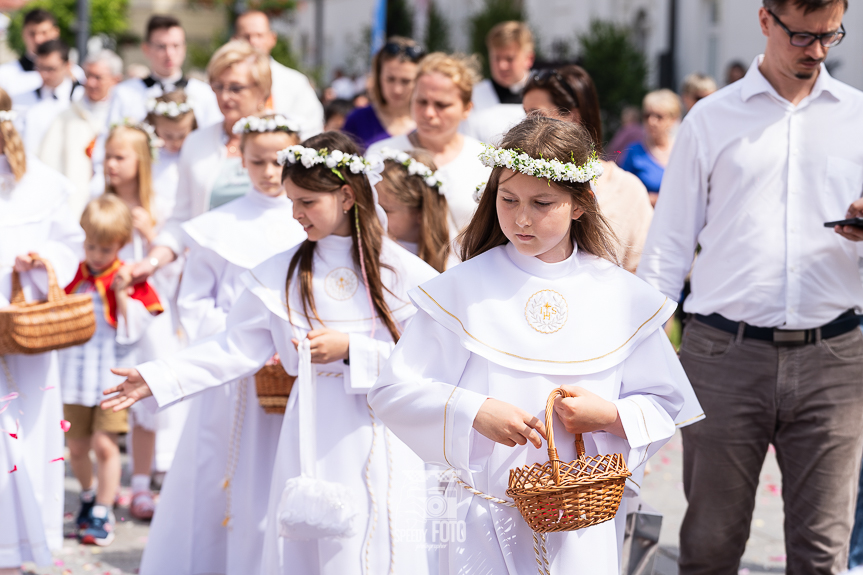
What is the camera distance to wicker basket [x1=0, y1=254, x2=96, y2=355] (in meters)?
4.62

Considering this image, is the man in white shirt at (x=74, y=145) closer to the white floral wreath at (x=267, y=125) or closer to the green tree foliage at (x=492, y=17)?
the white floral wreath at (x=267, y=125)

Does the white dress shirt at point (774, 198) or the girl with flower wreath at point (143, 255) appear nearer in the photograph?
the white dress shirt at point (774, 198)

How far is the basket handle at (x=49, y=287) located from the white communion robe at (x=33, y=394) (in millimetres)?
63

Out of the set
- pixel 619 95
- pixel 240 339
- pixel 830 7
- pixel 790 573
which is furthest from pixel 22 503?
pixel 619 95

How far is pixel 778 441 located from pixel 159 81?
6.12 meters

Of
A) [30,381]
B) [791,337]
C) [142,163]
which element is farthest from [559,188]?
[142,163]

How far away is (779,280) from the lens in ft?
13.0

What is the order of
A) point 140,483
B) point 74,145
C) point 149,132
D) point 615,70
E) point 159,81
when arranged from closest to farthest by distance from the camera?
point 140,483 < point 149,132 < point 74,145 < point 159,81 < point 615,70

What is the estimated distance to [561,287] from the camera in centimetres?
312

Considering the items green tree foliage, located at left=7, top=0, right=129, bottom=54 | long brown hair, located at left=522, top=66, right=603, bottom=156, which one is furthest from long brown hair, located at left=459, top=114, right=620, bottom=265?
green tree foliage, located at left=7, top=0, right=129, bottom=54

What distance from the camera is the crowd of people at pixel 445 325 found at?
10.1 feet

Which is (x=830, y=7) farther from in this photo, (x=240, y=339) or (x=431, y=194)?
(x=240, y=339)

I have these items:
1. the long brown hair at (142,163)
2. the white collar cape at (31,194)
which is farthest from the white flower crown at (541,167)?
the long brown hair at (142,163)

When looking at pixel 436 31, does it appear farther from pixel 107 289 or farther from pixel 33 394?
pixel 33 394
